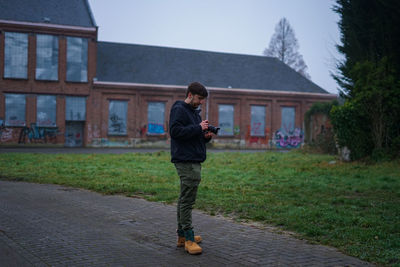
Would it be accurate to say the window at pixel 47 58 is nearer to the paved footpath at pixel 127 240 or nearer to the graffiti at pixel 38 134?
the graffiti at pixel 38 134

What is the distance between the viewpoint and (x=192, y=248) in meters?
4.51

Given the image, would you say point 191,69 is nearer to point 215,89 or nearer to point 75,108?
point 215,89

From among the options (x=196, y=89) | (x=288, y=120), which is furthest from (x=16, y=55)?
(x=196, y=89)

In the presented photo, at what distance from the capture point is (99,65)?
37219 mm

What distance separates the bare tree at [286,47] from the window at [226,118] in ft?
62.0

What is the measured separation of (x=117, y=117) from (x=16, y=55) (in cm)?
952

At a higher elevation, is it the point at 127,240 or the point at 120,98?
the point at 120,98

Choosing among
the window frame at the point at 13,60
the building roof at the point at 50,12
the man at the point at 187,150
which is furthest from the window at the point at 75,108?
the man at the point at 187,150

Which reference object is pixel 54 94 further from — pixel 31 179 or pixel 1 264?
pixel 1 264

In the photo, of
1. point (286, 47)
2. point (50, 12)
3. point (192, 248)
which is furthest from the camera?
point (286, 47)

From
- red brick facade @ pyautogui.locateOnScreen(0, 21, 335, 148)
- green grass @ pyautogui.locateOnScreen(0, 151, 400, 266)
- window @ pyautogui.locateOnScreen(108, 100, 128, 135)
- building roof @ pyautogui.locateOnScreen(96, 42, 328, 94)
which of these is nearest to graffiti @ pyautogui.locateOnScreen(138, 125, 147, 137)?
red brick facade @ pyautogui.locateOnScreen(0, 21, 335, 148)

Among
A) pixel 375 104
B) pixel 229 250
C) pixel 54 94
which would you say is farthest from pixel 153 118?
pixel 229 250

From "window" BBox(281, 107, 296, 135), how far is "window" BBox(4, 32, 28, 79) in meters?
24.1

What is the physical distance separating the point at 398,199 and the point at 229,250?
488 cm
